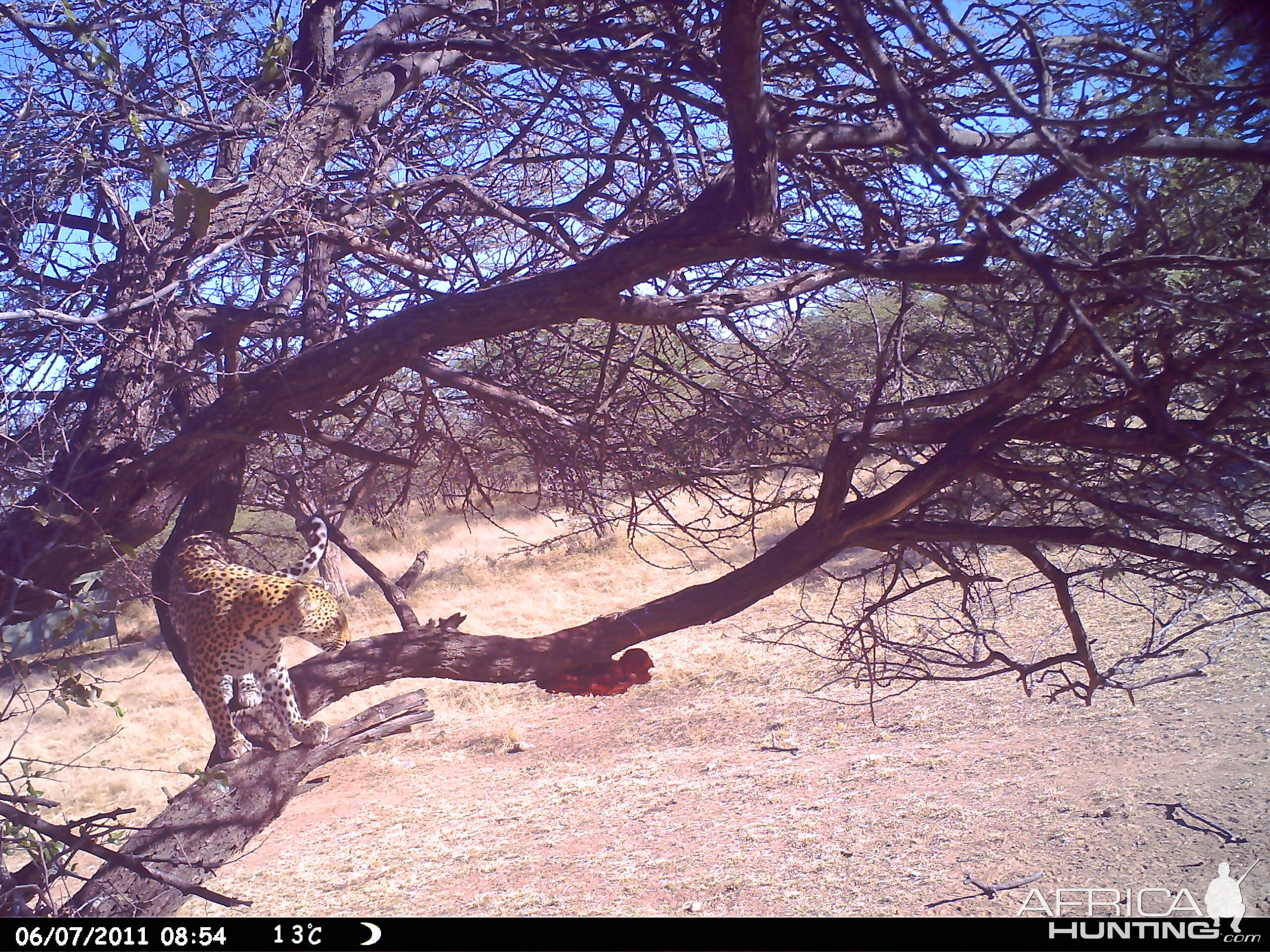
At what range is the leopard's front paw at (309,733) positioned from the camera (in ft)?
16.1

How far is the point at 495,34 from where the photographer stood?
4102 millimetres

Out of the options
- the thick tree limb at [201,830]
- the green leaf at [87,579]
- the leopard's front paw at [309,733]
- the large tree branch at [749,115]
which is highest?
the large tree branch at [749,115]

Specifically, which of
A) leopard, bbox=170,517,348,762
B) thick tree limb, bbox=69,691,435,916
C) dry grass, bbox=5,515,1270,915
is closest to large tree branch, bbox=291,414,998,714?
leopard, bbox=170,517,348,762

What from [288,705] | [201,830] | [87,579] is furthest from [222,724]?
[87,579]

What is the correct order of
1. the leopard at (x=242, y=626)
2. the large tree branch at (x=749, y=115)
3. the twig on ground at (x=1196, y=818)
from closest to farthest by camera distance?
the large tree branch at (x=749, y=115), the leopard at (x=242, y=626), the twig on ground at (x=1196, y=818)

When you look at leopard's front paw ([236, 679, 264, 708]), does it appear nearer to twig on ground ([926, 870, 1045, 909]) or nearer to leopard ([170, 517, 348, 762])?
leopard ([170, 517, 348, 762])

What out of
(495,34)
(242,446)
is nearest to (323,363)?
(242,446)

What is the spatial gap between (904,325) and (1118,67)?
185 centimetres

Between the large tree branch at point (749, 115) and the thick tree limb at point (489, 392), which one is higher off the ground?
the large tree branch at point (749, 115)

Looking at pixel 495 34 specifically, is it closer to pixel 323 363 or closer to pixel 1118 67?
pixel 323 363

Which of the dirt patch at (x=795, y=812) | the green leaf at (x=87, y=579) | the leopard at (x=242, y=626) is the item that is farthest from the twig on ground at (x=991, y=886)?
the green leaf at (x=87, y=579)

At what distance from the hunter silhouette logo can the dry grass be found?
84 millimetres

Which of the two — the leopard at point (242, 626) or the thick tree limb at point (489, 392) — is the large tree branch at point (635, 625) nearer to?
the leopard at point (242, 626)

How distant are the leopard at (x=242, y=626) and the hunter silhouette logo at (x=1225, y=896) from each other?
178 inches
